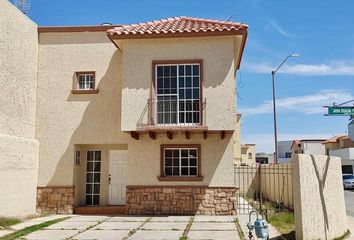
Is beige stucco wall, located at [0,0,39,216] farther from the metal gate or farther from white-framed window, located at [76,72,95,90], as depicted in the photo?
the metal gate

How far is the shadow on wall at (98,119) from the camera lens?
651 inches

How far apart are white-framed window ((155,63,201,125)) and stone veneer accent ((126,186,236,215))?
105 inches

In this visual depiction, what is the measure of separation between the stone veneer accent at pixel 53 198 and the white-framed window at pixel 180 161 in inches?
162

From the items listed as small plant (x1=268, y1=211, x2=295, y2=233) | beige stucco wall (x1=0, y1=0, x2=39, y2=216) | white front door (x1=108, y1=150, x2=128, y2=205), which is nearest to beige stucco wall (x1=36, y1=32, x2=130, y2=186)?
beige stucco wall (x1=0, y1=0, x2=39, y2=216)

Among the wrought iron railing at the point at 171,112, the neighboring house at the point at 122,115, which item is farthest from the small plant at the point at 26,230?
the wrought iron railing at the point at 171,112

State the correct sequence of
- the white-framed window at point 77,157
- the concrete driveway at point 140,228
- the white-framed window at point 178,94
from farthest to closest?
1. the white-framed window at point 77,157
2. the white-framed window at point 178,94
3. the concrete driveway at point 140,228

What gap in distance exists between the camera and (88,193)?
1734 cm

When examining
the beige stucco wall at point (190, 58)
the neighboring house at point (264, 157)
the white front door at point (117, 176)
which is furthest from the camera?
the neighboring house at point (264, 157)

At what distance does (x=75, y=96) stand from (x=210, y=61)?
5.96 m

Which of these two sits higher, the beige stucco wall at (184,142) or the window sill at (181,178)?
the beige stucco wall at (184,142)

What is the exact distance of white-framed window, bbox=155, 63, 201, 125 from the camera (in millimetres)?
15328

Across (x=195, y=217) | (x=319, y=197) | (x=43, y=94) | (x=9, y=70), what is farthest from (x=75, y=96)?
(x=319, y=197)

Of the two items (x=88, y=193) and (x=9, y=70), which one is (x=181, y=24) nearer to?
(x=9, y=70)

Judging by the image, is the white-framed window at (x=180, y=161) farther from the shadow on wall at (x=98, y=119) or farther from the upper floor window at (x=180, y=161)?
the shadow on wall at (x=98, y=119)
